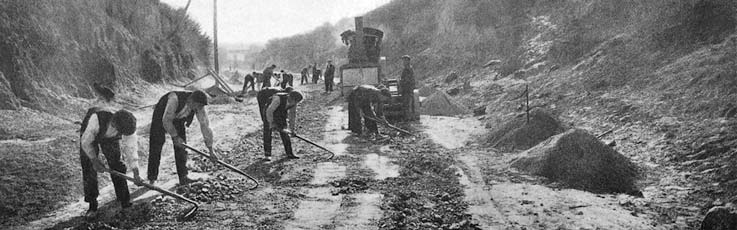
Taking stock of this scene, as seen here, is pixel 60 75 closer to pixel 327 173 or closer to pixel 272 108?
pixel 272 108

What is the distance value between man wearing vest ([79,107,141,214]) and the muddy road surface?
24 centimetres

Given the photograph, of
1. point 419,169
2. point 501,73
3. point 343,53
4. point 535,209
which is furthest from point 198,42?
point 535,209

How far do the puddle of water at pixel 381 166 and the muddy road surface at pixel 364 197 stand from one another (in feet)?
0.05

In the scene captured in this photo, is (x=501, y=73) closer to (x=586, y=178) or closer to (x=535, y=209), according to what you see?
(x=586, y=178)

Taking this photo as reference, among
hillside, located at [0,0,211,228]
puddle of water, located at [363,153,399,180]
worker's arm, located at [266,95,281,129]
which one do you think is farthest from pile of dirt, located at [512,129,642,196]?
hillside, located at [0,0,211,228]

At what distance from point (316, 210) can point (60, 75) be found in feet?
36.2

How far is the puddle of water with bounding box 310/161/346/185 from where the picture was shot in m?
7.04

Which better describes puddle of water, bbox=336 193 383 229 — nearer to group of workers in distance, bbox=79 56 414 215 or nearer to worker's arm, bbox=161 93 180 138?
group of workers in distance, bbox=79 56 414 215

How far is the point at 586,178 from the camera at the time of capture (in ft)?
21.6

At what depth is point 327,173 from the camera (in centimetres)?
746

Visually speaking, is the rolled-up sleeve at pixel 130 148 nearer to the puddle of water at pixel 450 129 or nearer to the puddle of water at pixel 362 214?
the puddle of water at pixel 362 214

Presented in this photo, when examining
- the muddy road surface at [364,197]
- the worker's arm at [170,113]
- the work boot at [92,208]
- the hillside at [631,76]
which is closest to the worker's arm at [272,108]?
the muddy road surface at [364,197]

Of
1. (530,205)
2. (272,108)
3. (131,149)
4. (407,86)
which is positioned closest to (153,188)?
(131,149)

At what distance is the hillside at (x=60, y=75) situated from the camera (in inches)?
243
